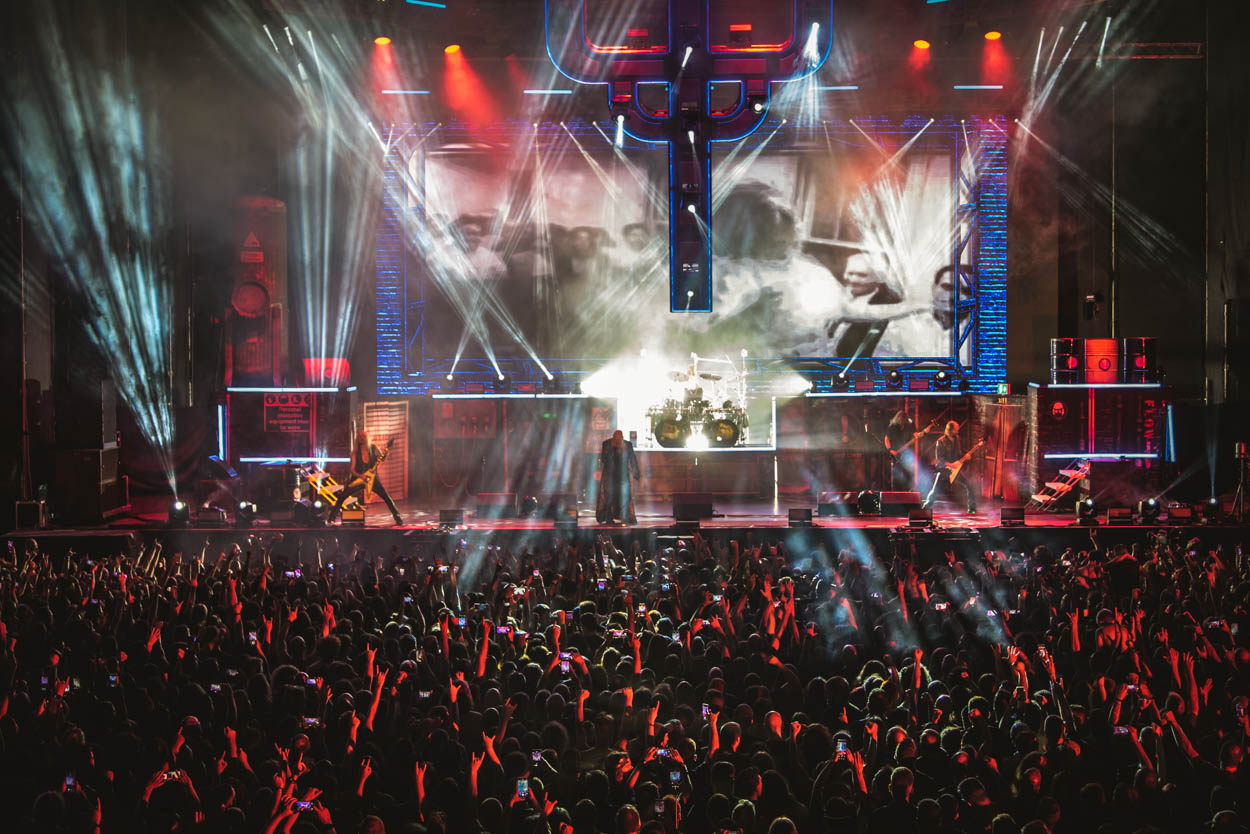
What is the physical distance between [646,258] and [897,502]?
5851 millimetres

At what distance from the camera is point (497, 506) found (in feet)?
46.1

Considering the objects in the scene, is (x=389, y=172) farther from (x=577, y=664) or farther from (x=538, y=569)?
(x=577, y=664)

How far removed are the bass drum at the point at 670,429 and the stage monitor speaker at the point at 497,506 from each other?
2.30 m

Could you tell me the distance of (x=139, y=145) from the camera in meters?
14.8

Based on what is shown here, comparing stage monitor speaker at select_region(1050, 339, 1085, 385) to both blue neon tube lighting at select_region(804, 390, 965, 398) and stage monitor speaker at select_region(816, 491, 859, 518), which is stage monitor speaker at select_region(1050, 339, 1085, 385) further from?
stage monitor speaker at select_region(816, 491, 859, 518)

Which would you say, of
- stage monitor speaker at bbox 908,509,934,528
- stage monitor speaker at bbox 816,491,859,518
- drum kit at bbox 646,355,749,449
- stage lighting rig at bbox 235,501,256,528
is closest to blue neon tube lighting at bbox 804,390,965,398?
drum kit at bbox 646,355,749,449

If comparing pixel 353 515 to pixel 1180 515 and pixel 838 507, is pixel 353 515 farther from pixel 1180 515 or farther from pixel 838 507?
pixel 1180 515

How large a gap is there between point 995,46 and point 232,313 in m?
11.4

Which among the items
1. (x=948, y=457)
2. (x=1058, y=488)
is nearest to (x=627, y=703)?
(x=1058, y=488)

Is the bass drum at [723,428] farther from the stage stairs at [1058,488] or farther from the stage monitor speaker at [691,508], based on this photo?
the stage stairs at [1058,488]

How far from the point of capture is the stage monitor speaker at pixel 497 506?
44.9 feet

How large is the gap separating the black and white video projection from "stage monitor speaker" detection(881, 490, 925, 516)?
364cm

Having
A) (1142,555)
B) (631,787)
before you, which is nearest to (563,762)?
(631,787)

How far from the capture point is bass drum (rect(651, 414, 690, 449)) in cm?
1495
